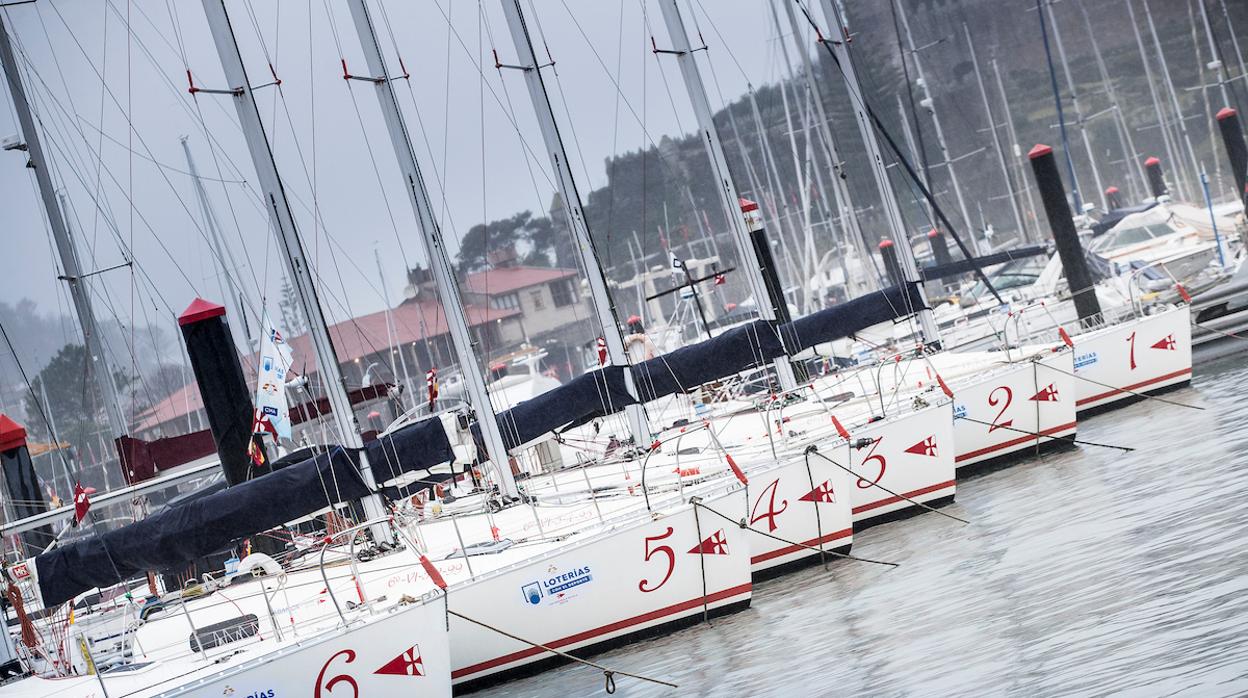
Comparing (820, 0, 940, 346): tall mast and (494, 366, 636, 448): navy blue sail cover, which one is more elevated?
(820, 0, 940, 346): tall mast

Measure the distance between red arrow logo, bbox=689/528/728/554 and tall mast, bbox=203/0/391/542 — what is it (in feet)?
9.06

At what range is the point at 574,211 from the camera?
12656mm

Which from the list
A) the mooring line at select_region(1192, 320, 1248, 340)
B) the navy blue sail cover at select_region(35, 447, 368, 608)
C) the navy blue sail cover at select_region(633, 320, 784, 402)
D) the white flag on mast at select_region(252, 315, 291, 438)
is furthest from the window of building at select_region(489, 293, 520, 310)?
the navy blue sail cover at select_region(35, 447, 368, 608)

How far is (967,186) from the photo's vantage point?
127 ft

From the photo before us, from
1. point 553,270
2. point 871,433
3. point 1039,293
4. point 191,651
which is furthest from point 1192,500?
point 553,270

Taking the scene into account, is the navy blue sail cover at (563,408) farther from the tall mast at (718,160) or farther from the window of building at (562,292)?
the window of building at (562,292)

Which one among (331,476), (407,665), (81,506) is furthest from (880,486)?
(81,506)

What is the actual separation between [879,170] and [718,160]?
80.2 inches

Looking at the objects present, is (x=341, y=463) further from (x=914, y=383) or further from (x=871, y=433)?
(x=914, y=383)

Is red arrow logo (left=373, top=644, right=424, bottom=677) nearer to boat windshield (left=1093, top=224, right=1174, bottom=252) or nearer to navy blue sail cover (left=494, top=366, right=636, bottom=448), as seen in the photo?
navy blue sail cover (left=494, top=366, right=636, bottom=448)

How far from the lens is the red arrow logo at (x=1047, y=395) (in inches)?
486

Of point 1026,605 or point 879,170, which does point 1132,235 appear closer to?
point 879,170

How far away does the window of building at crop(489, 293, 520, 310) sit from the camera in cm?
3794

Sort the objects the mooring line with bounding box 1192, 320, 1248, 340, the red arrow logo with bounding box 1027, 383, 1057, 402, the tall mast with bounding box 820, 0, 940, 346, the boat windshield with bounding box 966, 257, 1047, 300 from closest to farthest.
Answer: the red arrow logo with bounding box 1027, 383, 1057, 402 → the tall mast with bounding box 820, 0, 940, 346 → the mooring line with bounding box 1192, 320, 1248, 340 → the boat windshield with bounding box 966, 257, 1047, 300
